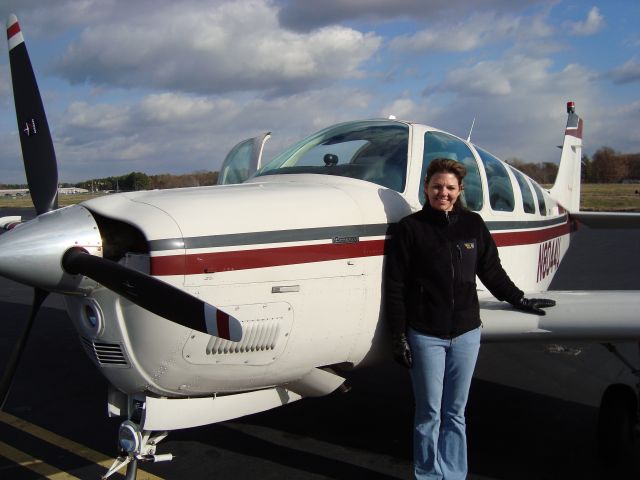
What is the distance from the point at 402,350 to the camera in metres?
3.07

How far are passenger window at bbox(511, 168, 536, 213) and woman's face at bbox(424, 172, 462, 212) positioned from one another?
7.54 feet

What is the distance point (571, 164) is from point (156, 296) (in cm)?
792

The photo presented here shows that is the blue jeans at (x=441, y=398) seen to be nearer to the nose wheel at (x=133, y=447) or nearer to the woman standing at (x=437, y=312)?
the woman standing at (x=437, y=312)

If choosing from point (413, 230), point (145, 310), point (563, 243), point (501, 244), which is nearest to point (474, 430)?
point (501, 244)

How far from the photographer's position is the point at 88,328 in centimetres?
287

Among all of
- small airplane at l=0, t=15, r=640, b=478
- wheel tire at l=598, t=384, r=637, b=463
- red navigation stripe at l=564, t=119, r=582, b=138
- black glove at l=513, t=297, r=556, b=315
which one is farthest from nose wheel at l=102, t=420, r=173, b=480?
red navigation stripe at l=564, t=119, r=582, b=138

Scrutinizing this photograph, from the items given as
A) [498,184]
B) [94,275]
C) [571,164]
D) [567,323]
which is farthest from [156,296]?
[571,164]

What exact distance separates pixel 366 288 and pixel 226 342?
2.60 ft

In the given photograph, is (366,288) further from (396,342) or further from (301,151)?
(301,151)

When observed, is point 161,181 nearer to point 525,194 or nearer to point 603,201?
point 525,194

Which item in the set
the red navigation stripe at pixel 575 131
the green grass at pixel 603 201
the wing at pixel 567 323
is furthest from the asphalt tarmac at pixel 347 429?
the green grass at pixel 603 201

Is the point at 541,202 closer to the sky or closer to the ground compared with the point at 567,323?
closer to the sky

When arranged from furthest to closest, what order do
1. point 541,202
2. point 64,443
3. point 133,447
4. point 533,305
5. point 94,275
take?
point 541,202 < point 64,443 < point 533,305 < point 133,447 < point 94,275

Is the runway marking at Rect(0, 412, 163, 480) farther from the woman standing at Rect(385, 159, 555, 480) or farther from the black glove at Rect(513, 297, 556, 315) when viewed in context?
the black glove at Rect(513, 297, 556, 315)
